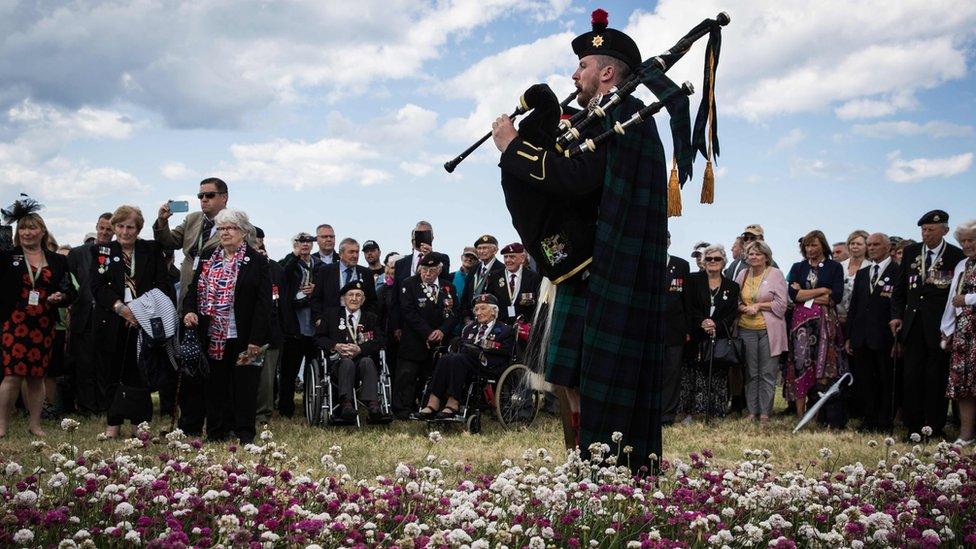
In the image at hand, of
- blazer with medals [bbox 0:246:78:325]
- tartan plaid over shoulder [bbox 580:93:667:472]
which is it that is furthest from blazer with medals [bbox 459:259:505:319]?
tartan plaid over shoulder [bbox 580:93:667:472]

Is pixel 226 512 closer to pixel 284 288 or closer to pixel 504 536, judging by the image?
pixel 504 536

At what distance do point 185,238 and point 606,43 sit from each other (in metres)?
5.22

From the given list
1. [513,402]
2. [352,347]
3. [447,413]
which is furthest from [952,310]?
[352,347]

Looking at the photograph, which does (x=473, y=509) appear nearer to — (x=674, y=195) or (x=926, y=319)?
(x=674, y=195)

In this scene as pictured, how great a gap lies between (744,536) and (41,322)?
Result: 7.14 meters

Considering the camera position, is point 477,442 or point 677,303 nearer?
point 477,442

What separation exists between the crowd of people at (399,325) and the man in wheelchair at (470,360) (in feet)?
0.07

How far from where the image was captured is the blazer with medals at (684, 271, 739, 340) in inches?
432

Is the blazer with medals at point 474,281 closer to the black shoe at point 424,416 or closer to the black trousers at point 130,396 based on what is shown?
the black shoe at point 424,416

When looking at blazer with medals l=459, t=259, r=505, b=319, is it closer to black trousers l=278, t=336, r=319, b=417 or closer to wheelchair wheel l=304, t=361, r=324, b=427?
black trousers l=278, t=336, r=319, b=417

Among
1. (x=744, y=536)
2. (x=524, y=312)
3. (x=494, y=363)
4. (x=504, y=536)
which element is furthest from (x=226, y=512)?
(x=524, y=312)

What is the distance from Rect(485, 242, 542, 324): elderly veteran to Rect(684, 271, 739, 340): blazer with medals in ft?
6.22

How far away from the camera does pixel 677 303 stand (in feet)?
35.2

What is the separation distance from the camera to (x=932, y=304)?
948 centimetres
